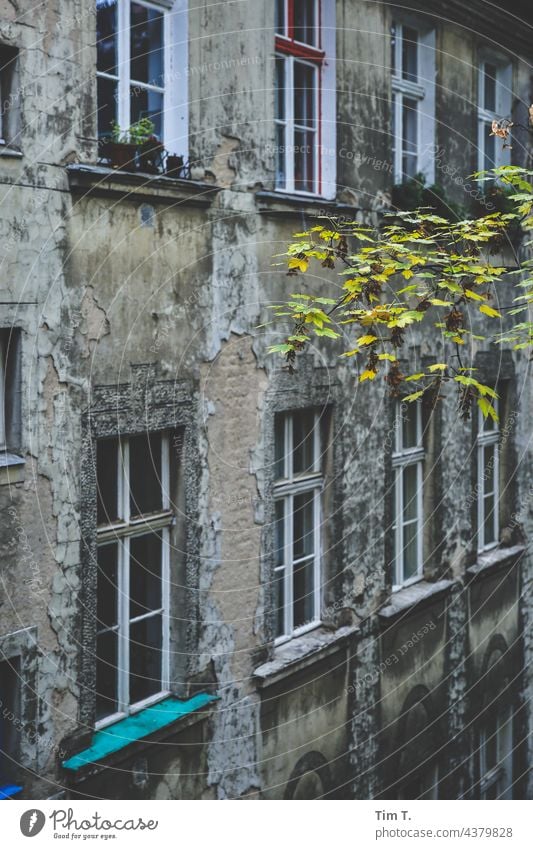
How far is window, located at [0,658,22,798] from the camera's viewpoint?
6.40 m

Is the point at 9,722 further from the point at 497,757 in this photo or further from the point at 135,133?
the point at 497,757

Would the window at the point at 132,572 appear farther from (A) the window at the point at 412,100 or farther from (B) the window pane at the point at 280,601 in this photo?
(A) the window at the point at 412,100

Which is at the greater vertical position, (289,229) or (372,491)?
(289,229)

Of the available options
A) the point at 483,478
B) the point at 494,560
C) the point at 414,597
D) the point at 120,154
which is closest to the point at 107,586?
the point at 120,154

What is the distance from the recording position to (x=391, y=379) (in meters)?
6.98

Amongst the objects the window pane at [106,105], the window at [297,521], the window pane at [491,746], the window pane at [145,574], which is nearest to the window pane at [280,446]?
the window at [297,521]

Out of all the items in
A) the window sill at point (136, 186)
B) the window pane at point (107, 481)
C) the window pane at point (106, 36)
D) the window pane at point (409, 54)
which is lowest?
the window pane at point (107, 481)

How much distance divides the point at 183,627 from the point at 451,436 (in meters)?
4.88

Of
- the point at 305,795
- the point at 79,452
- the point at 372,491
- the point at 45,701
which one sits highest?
the point at 79,452

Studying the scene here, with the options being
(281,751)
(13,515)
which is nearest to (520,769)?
(281,751)

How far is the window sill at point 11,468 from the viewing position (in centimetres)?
621

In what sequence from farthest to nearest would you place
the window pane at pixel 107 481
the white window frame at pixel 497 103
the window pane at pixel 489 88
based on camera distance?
the window pane at pixel 489 88 → the white window frame at pixel 497 103 → the window pane at pixel 107 481

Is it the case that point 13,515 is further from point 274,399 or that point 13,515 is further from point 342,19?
point 342,19

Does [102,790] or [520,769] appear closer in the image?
[102,790]
